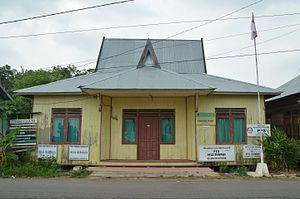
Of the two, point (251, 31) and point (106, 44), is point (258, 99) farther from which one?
point (106, 44)

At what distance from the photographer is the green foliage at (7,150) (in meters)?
12.7

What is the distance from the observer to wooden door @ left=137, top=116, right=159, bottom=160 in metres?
14.4

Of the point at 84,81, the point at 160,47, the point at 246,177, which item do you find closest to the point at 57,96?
the point at 84,81

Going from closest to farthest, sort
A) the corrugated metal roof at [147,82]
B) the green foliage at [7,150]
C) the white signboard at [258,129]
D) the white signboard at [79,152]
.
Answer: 1. the corrugated metal roof at [147,82]
2. the green foliage at [7,150]
3. the white signboard at [258,129]
4. the white signboard at [79,152]

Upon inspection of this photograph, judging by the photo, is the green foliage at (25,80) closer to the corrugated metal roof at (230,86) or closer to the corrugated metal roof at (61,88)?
the corrugated metal roof at (61,88)

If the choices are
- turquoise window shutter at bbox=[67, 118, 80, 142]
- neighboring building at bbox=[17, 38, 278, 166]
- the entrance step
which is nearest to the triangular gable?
neighboring building at bbox=[17, 38, 278, 166]

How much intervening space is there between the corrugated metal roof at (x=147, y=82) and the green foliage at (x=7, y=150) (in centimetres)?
419

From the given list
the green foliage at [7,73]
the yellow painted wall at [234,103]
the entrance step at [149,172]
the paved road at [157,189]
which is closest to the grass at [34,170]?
the entrance step at [149,172]

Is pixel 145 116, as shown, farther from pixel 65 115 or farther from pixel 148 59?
pixel 65 115

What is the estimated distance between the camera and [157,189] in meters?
8.81

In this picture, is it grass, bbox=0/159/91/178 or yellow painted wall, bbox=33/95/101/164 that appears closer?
grass, bbox=0/159/91/178

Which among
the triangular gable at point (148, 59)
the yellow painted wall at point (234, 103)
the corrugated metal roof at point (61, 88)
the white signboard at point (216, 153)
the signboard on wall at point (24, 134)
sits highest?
the triangular gable at point (148, 59)

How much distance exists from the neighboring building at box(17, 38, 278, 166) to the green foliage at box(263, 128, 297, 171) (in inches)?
40.6

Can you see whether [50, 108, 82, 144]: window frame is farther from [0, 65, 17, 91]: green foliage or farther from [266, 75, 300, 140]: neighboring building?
[0, 65, 17, 91]: green foliage
